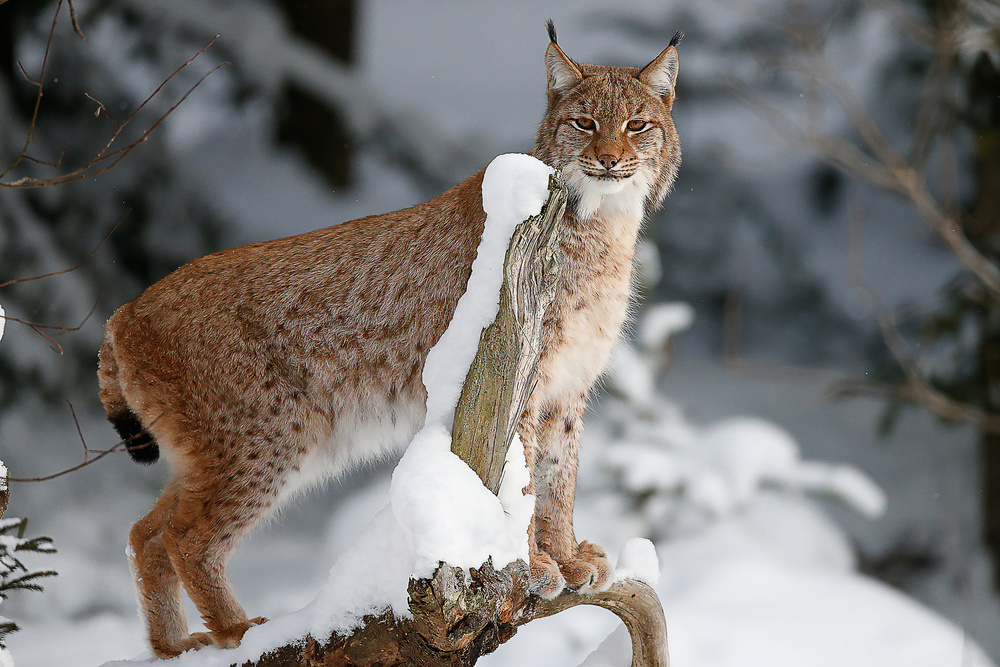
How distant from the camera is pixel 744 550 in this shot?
6527mm

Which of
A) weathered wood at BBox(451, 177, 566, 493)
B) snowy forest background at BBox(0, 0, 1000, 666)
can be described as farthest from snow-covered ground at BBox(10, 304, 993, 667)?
weathered wood at BBox(451, 177, 566, 493)

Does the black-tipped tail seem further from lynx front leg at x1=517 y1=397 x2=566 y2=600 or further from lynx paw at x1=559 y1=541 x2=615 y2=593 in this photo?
lynx paw at x1=559 y1=541 x2=615 y2=593

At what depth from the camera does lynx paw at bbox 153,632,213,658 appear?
2.75m

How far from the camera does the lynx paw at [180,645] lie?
2752 mm

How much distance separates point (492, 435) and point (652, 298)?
582 cm

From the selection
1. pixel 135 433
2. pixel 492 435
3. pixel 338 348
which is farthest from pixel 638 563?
pixel 135 433

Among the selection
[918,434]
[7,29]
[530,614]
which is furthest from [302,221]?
[918,434]

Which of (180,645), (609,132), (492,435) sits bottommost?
(180,645)

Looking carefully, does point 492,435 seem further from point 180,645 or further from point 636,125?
point 180,645

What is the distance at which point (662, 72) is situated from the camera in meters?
2.93

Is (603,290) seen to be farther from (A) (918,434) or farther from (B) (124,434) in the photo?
(A) (918,434)

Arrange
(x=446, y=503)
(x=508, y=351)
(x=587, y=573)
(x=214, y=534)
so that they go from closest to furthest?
(x=446, y=503), (x=508, y=351), (x=587, y=573), (x=214, y=534)

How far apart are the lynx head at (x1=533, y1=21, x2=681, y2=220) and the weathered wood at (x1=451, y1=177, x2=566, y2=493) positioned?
2.07 ft

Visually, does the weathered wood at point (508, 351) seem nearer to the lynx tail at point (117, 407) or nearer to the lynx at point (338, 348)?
the lynx at point (338, 348)
